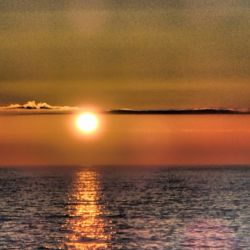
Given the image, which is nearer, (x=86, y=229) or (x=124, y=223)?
(x=86, y=229)

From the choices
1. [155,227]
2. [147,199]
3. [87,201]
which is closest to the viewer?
[155,227]

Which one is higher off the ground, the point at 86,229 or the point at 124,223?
the point at 124,223

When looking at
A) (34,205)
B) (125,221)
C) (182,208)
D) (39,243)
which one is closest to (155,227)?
(125,221)

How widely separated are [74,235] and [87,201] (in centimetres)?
7195

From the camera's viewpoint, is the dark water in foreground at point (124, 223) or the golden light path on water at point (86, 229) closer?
the golden light path on water at point (86, 229)

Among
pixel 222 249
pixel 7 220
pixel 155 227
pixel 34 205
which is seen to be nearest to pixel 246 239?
pixel 222 249

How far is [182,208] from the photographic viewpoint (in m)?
155

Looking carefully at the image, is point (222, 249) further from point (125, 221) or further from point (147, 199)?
point (147, 199)

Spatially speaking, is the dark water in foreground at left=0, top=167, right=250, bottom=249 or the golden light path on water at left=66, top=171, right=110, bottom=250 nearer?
the golden light path on water at left=66, top=171, right=110, bottom=250

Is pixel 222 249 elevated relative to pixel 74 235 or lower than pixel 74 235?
lower

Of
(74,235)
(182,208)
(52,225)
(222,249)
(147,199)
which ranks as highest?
(147,199)

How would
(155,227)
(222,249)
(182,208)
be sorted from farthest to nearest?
(182,208) < (155,227) < (222,249)

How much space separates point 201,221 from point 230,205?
37034 millimetres

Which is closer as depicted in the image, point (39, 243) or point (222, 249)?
point (222, 249)
